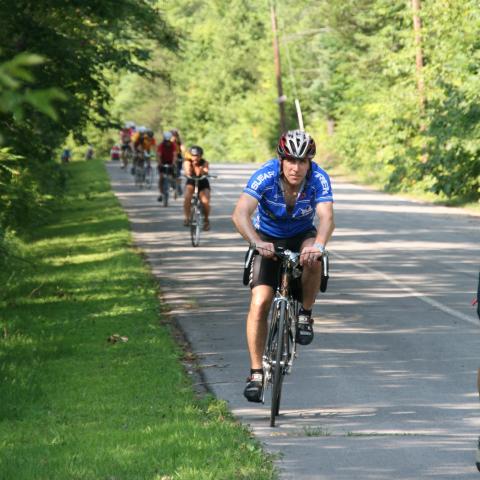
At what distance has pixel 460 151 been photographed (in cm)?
3294

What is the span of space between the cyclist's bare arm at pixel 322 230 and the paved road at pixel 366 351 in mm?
1090

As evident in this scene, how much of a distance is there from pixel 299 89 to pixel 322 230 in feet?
271

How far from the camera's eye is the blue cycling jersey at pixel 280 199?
889 centimetres

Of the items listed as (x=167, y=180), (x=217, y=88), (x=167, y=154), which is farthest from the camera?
(x=217, y=88)

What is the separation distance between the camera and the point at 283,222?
920 centimetres

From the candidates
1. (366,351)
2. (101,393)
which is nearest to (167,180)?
(366,351)

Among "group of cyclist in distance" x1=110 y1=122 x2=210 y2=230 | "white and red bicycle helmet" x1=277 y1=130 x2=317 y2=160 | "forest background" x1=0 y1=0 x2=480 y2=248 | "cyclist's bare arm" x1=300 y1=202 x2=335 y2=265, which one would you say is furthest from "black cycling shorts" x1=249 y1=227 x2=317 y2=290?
"group of cyclist in distance" x1=110 y1=122 x2=210 y2=230

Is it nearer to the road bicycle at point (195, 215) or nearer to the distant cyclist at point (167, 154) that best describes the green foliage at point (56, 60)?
the road bicycle at point (195, 215)

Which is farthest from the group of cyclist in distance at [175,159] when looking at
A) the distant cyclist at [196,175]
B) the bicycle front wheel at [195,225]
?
the bicycle front wheel at [195,225]

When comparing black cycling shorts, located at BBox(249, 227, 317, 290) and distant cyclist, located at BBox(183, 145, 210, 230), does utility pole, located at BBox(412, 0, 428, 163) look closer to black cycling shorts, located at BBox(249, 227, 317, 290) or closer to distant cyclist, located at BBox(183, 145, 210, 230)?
distant cyclist, located at BBox(183, 145, 210, 230)

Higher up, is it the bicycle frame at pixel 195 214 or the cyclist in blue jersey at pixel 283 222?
the cyclist in blue jersey at pixel 283 222

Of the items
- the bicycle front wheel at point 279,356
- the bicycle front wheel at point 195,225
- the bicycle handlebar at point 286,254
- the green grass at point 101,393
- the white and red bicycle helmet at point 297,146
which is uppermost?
the white and red bicycle helmet at point 297,146

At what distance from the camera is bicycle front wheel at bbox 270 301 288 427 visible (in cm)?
873

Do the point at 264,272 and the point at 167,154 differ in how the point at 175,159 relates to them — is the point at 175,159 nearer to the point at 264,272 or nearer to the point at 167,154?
the point at 167,154
